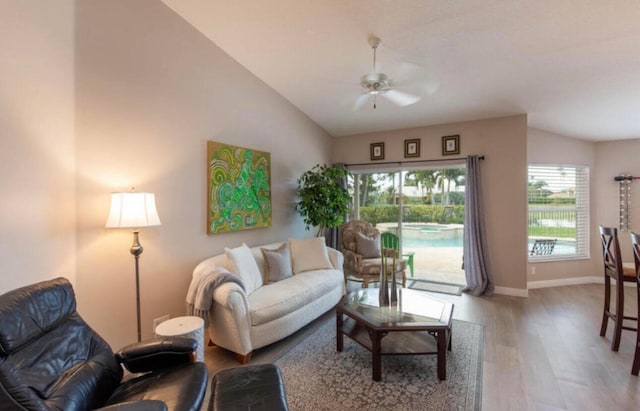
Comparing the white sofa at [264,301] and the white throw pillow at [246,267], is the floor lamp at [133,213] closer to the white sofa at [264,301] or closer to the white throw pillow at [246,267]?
the white sofa at [264,301]

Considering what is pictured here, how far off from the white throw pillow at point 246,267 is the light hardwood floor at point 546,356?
0.65m

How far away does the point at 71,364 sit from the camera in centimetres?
166

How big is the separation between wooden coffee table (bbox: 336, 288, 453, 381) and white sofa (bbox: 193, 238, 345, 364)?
1.55ft

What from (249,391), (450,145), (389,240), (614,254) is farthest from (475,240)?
(249,391)

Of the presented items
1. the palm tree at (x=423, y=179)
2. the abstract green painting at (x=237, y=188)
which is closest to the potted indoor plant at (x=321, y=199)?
the abstract green painting at (x=237, y=188)

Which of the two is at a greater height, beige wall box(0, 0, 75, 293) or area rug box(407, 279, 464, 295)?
beige wall box(0, 0, 75, 293)

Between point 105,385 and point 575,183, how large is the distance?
22.5 ft

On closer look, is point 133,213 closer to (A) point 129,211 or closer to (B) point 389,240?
(A) point 129,211

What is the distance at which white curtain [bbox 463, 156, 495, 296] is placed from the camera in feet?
14.9

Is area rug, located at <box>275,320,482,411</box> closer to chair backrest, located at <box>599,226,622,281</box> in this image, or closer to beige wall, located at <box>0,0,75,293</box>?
chair backrest, located at <box>599,226,622,281</box>

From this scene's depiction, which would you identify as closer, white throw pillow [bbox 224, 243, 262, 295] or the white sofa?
the white sofa

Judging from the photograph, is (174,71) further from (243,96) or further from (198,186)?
(198,186)

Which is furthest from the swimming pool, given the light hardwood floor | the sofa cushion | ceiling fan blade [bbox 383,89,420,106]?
ceiling fan blade [bbox 383,89,420,106]

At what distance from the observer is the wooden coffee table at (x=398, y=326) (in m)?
2.42
